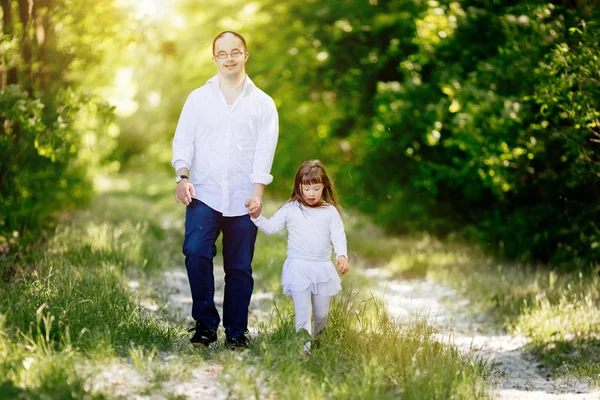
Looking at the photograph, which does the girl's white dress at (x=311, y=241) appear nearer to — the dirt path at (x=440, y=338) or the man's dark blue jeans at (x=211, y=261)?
the man's dark blue jeans at (x=211, y=261)

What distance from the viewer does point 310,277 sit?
4.66m

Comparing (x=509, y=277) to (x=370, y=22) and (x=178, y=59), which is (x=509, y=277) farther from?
(x=178, y=59)

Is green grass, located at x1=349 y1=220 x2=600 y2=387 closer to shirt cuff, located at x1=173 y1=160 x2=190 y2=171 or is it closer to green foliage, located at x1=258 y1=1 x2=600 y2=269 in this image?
green foliage, located at x1=258 y1=1 x2=600 y2=269

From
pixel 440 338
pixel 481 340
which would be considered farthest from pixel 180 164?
pixel 481 340

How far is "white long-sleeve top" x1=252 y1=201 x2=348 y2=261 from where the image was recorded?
15.5ft

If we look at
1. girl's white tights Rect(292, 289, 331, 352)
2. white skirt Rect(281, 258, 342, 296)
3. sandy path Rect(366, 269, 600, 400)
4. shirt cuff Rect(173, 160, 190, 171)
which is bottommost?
sandy path Rect(366, 269, 600, 400)

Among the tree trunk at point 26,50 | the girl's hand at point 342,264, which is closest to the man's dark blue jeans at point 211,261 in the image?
the girl's hand at point 342,264

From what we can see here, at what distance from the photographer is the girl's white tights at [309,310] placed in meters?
4.69

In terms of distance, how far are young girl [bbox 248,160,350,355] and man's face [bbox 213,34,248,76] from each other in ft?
2.70

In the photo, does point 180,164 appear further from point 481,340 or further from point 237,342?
point 481,340

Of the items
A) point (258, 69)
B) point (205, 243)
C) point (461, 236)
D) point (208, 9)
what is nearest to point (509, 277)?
point (461, 236)

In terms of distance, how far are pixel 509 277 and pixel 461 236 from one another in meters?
2.75

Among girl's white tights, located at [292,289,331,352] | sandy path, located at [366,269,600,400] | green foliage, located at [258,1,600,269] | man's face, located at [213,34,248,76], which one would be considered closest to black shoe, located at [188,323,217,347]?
girl's white tights, located at [292,289,331,352]

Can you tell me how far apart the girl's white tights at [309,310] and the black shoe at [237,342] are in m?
0.44
